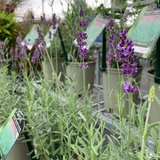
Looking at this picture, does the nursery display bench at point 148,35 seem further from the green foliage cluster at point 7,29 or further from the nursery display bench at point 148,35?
the green foliage cluster at point 7,29

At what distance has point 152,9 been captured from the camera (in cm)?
114

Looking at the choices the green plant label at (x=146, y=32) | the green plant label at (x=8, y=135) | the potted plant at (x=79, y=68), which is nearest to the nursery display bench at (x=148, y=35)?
the green plant label at (x=146, y=32)

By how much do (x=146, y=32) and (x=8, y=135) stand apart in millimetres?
939

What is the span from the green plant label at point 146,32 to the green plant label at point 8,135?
0.72m

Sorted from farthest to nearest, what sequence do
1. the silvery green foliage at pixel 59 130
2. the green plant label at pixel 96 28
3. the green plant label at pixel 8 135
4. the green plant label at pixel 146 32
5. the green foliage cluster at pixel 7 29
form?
the green foliage cluster at pixel 7 29, the green plant label at pixel 96 28, the green plant label at pixel 146 32, the silvery green foliage at pixel 59 130, the green plant label at pixel 8 135

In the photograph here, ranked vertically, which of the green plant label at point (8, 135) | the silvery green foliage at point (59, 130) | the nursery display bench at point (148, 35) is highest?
the nursery display bench at point (148, 35)

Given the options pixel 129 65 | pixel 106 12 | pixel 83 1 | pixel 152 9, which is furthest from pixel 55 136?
pixel 83 1

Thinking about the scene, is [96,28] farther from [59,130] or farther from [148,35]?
[59,130]

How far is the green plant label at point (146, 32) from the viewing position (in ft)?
3.18

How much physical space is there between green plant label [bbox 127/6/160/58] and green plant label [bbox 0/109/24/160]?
0.72m

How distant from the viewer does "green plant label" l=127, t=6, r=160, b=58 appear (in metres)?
0.97

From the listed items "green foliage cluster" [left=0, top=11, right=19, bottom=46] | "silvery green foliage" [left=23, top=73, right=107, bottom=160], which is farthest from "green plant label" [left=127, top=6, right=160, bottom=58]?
"green foliage cluster" [left=0, top=11, right=19, bottom=46]

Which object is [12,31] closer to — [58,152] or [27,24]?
[27,24]

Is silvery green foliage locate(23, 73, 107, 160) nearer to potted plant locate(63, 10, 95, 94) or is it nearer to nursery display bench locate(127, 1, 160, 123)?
potted plant locate(63, 10, 95, 94)
